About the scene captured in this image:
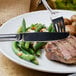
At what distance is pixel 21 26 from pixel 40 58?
258 millimetres

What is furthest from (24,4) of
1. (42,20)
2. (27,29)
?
(27,29)

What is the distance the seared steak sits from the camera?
0.96 meters

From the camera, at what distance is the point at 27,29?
48.1 inches

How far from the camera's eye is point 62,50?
997mm

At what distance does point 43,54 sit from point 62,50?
0.32ft

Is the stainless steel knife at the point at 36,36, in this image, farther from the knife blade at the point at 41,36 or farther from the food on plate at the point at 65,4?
the food on plate at the point at 65,4

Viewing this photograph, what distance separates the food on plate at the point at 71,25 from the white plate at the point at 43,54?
0.10 metres

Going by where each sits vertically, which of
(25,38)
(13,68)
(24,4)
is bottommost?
(13,68)

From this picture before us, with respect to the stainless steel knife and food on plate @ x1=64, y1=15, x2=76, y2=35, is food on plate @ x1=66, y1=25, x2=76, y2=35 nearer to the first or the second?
food on plate @ x1=64, y1=15, x2=76, y2=35

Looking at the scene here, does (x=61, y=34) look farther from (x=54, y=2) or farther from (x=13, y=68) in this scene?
(x=54, y=2)

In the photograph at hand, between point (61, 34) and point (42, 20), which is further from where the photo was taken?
point (42, 20)

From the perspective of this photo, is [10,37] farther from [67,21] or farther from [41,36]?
[67,21]

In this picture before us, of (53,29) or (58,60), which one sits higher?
(53,29)

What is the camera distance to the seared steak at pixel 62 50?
0.96 m
